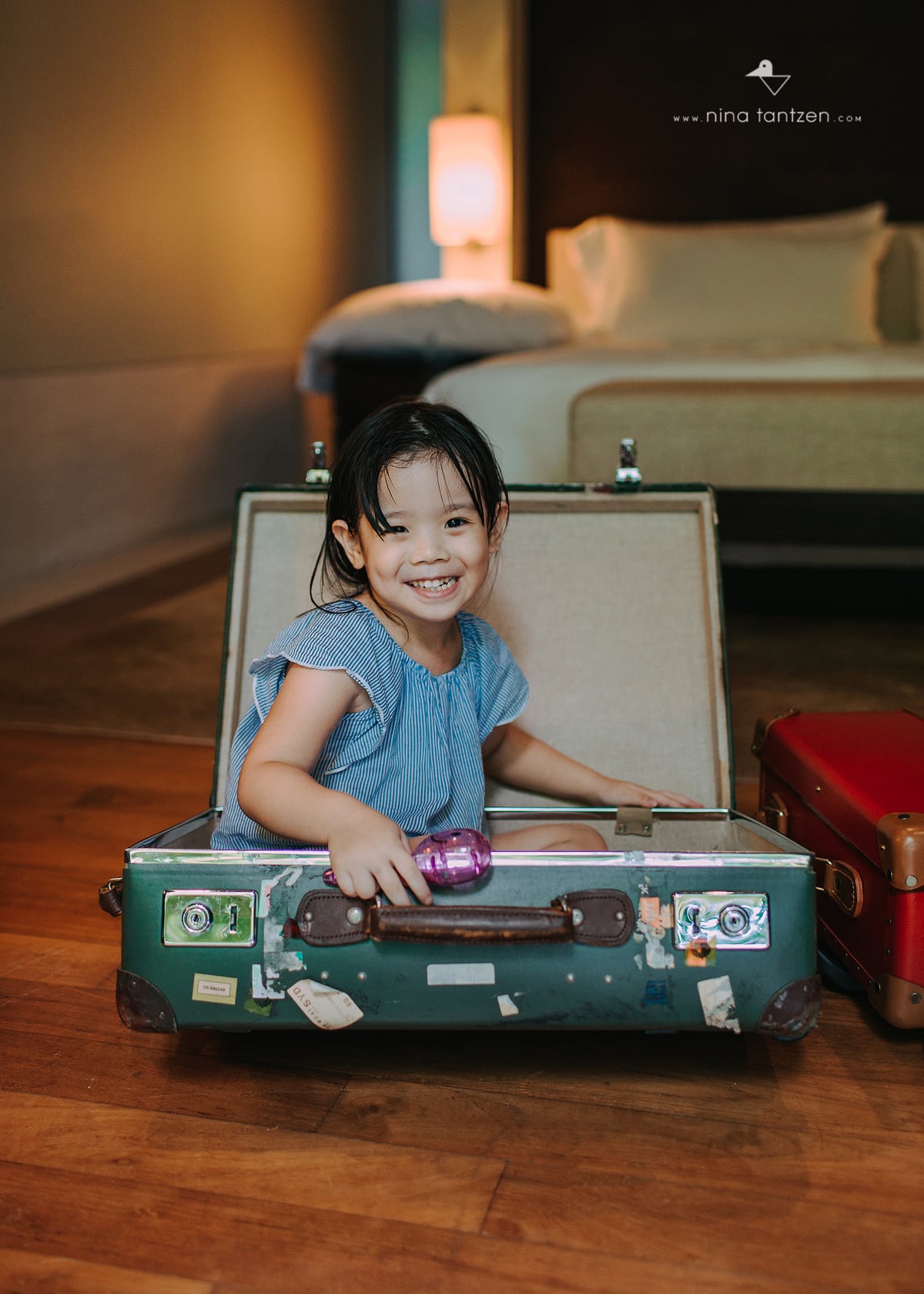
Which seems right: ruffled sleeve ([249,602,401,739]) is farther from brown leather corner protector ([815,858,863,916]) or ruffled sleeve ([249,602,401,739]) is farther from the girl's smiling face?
brown leather corner protector ([815,858,863,916])

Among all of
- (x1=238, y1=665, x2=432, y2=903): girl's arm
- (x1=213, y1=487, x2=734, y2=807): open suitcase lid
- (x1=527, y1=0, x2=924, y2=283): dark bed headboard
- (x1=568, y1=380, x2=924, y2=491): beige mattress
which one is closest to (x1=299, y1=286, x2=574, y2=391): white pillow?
(x1=527, y1=0, x2=924, y2=283): dark bed headboard

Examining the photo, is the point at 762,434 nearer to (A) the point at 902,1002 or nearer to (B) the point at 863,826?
(B) the point at 863,826

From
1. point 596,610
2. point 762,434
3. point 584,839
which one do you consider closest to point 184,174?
point 762,434

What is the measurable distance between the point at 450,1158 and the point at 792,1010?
0.29 meters

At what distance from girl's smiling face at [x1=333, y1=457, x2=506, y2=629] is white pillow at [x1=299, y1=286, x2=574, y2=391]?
2.47 m

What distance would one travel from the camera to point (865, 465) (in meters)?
2.40

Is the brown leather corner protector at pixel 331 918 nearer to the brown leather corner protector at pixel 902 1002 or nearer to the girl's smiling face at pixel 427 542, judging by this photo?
the girl's smiling face at pixel 427 542

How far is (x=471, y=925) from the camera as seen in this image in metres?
0.89

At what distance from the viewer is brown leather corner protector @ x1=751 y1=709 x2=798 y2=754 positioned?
136cm

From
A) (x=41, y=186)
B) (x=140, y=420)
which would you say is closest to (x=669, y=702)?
(x=41, y=186)

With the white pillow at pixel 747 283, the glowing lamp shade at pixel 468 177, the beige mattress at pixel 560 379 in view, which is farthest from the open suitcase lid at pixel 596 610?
the glowing lamp shade at pixel 468 177

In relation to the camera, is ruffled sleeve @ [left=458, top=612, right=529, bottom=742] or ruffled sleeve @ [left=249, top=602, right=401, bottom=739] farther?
ruffled sleeve @ [left=458, top=612, right=529, bottom=742]

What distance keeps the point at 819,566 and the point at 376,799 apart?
2.54 m

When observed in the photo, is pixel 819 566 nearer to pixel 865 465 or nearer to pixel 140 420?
pixel 865 465
